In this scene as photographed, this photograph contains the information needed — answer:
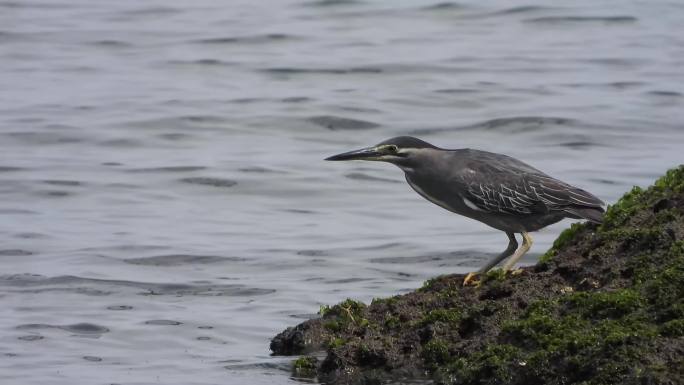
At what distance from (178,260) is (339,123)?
5.94 metres

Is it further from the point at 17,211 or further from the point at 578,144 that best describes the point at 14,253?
the point at 578,144

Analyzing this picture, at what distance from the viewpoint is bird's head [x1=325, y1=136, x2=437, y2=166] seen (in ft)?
27.1

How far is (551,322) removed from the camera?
646 cm

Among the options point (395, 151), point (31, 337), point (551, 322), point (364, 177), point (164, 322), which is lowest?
point (364, 177)

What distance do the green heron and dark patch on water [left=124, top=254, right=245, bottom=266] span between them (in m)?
3.78

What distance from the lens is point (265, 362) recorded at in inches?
313

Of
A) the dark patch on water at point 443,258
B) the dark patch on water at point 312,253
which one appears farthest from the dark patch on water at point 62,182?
the dark patch on water at point 443,258

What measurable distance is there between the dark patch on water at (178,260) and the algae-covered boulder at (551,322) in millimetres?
4007

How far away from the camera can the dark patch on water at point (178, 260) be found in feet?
38.8

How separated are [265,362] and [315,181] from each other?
694 cm

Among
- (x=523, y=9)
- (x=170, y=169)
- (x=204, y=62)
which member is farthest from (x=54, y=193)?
(x=523, y=9)

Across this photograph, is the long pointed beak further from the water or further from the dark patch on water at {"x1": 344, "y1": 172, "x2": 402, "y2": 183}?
the dark patch on water at {"x1": 344, "y1": 172, "x2": 402, "y2": 183}

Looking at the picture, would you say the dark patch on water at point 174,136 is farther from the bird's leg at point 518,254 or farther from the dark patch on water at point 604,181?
the bird's leg at point 518,254

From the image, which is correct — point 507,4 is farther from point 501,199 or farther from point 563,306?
point 563,306
